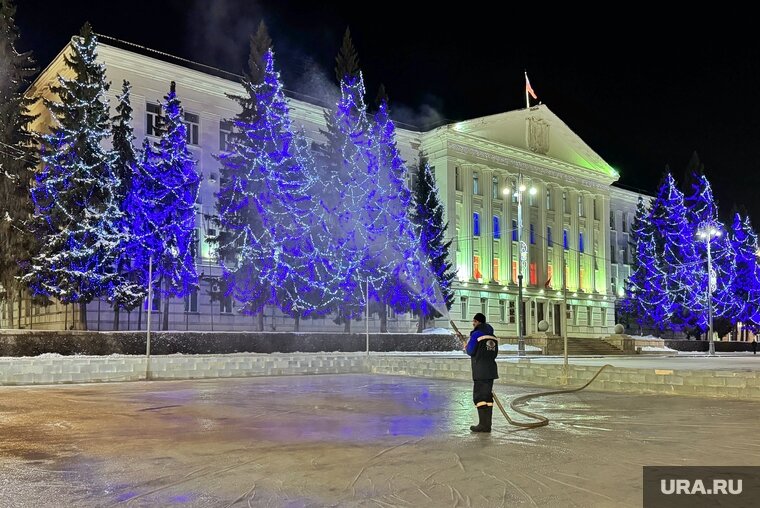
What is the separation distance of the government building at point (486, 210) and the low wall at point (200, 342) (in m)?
4.51

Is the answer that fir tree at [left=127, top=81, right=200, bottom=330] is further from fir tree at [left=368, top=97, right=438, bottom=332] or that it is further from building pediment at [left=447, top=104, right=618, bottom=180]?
building pediment at [left=447, top=104, right=618, bottom=180]

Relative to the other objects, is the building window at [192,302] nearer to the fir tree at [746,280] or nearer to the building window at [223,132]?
the building window at [223,132]

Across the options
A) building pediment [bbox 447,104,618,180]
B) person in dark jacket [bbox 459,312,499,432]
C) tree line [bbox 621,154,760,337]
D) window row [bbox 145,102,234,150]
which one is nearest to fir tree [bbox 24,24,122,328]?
window row [bbox 145,102,234,150]

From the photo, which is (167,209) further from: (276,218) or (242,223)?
(276,218)

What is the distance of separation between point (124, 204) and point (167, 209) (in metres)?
1.99

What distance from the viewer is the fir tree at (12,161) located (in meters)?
31.9

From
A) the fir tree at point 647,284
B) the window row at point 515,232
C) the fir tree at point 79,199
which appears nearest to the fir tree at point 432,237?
the window row at point 515,232

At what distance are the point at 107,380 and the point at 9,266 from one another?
14.4 metres

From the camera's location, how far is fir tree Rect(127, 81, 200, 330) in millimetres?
32250

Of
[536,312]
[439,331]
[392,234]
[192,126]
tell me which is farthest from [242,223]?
[536,312]

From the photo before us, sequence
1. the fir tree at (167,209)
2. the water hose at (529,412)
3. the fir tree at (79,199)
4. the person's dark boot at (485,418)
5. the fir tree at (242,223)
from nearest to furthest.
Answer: the person's dark boot at (485,418), the water hose at (529,412), the fir tree at (79,199), the fir tree at (167,209), the fir tree at (242,223)

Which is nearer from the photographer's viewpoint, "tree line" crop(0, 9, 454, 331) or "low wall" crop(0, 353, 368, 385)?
"low wall" crop(0, 353, 368, 385)

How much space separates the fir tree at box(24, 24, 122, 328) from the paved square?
1530cm

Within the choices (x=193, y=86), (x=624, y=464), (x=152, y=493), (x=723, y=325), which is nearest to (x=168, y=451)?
(x=152, y=493)
